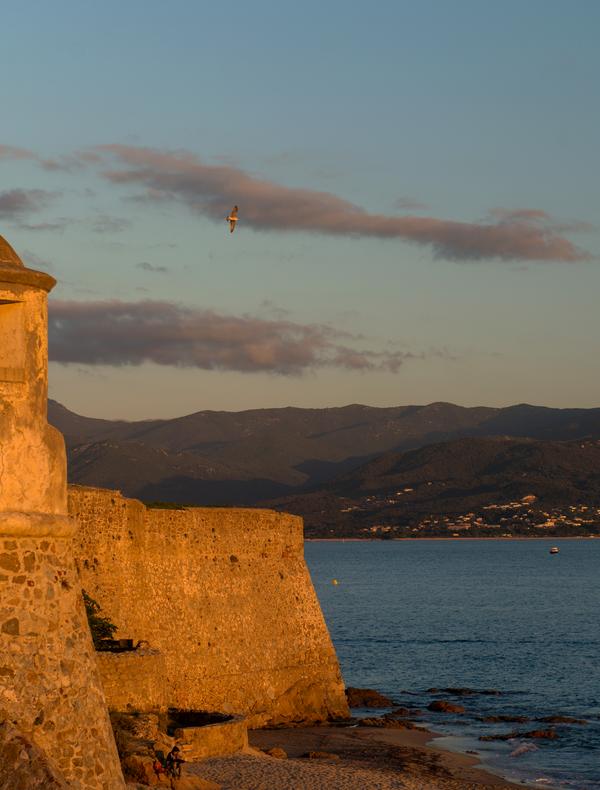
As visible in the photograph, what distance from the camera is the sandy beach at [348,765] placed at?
1030 inches

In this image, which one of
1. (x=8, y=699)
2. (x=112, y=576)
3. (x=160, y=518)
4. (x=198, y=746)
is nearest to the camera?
(x=8, y=699)

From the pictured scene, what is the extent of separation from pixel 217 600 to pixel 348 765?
17.5ft

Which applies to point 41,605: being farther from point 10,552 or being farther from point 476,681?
point 476,681

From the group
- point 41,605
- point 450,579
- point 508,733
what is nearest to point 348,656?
point 508,733

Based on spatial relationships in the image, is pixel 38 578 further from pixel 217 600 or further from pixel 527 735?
pixel 527 735

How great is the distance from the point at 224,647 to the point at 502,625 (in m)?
61.0

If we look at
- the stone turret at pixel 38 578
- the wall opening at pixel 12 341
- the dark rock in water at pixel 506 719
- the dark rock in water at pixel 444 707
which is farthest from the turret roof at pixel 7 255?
the dark rock in water at pixel 444 707

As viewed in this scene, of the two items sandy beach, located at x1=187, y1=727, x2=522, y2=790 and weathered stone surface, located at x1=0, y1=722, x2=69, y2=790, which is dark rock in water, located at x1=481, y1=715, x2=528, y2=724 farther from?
weathered stone surface, located at x1=0, y1=722, x2=69, y2=790

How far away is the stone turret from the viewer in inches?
386

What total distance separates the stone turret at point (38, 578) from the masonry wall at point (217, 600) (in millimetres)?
14879

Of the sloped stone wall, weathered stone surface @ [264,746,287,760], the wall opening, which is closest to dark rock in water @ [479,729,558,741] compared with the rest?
weathered stone surface @ [264,746,287,760]

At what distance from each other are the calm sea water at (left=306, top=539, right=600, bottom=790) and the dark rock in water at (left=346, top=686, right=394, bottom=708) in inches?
69.6

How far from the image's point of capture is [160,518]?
31250 mm

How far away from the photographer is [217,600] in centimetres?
3316
